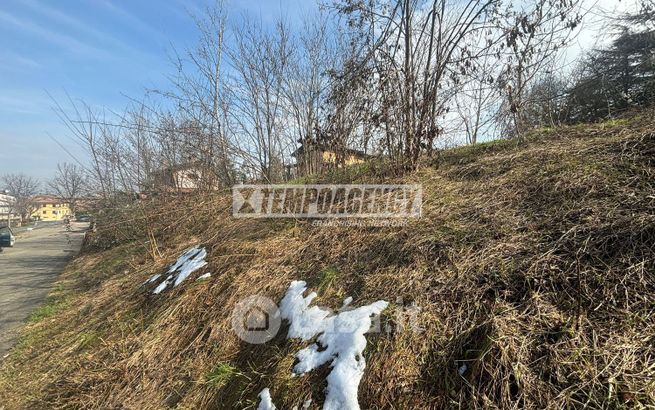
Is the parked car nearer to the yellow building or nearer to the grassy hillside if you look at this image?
the grassy hillside

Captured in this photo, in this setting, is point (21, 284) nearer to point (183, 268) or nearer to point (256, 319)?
point (183, 268)

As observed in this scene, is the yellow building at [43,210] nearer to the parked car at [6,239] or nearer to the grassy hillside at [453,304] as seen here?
the parked car at [6,239]

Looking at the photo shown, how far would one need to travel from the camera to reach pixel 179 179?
332 inches

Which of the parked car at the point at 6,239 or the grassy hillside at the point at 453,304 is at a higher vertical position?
the grassy hillside at the point at 453,304

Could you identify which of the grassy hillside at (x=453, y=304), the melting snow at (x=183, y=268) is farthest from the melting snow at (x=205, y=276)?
the melting snow at (x=183, y=268)

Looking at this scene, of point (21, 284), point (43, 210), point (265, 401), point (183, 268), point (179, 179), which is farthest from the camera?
point (43, 210)

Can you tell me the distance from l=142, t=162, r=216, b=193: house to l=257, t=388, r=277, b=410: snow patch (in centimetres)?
599

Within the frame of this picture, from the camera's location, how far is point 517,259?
2.06 meters

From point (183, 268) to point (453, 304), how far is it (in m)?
3.39

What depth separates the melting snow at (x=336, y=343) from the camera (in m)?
1.80

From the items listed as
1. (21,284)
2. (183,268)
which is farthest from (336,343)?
(21,284)

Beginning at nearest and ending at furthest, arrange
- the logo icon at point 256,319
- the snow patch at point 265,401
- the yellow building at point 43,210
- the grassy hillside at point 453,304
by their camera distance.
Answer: the grassy hillside at point 453,304 < the snow patch at point 265,401 < the logo icon at point 256,319 < the yellow building at point 43,210

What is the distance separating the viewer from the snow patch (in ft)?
6.35

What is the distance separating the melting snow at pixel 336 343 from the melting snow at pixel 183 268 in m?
1.82
